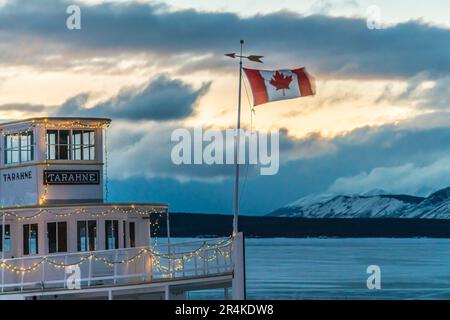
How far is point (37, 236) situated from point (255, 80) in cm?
880

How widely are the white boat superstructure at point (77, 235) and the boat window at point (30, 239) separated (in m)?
0.03

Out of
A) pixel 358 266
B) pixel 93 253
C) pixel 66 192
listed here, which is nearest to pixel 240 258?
pixel 93 253

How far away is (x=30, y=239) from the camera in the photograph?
39.9 m

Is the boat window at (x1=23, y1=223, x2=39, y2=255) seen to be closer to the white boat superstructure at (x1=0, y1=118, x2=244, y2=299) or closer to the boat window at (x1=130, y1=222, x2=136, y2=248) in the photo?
the white boat superstructure at (x1=0, y1=118, x2=244, y2=299)

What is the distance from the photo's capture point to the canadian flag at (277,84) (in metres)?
38.0

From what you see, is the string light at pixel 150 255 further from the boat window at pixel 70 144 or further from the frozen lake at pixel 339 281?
the frozen lake at pixel 339 281

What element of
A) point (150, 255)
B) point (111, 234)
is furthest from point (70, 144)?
point (150, 255)

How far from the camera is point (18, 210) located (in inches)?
1559

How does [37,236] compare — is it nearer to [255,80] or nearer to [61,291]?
[61,291]

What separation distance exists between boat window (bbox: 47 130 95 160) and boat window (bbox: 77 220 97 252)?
2.68 metres

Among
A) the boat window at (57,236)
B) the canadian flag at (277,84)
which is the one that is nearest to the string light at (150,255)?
the boat window at (57,236)

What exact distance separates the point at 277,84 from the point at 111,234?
24.6 feet

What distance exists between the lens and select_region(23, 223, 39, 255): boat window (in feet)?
131

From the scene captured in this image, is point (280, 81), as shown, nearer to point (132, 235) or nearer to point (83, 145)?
point (132, 235)
